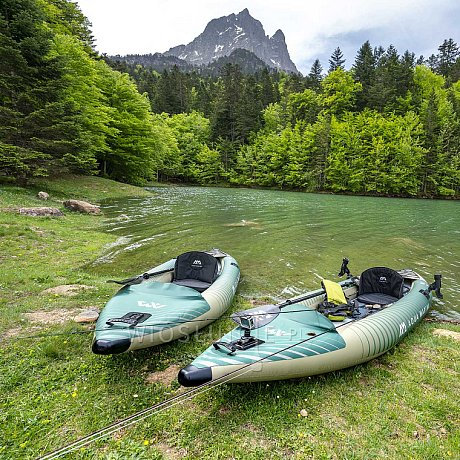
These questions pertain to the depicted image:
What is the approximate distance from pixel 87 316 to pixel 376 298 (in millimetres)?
5473

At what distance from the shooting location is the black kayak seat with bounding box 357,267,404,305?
6066mm

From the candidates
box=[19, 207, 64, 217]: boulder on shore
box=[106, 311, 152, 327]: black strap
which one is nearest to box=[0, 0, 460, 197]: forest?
box=[19, 207, 64, 217]: boulder on shore

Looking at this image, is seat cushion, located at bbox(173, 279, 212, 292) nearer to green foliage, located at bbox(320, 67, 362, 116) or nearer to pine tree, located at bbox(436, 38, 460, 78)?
green foliage, located at bbox(320, 67, 362, 116)

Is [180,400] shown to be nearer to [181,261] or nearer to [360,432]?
[360,432]

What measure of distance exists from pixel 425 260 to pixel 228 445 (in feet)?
32.7

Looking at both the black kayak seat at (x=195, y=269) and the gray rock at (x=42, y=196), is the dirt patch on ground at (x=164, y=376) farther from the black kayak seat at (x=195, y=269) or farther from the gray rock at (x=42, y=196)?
the gray rock at (x=42, y=196)

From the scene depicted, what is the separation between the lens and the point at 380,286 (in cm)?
630

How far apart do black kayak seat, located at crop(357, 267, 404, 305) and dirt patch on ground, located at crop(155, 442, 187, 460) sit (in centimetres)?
460

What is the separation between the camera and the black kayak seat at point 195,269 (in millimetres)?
6598

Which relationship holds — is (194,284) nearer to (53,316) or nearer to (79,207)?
(53,316)

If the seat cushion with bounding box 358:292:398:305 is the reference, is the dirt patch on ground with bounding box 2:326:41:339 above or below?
below

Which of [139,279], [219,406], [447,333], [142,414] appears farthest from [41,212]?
[447,333]

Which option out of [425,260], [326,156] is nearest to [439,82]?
[326,156]

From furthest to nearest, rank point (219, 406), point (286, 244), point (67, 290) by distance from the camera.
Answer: point (286, 244) → point (67, 290) → point (219, 406)
